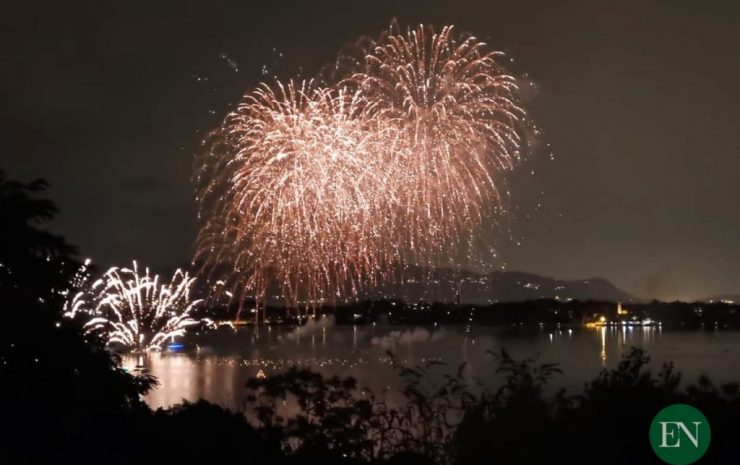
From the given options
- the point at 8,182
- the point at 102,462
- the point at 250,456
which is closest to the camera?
the point at 102,462

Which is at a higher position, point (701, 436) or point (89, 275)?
point (89, 275)

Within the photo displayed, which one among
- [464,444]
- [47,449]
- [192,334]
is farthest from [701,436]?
[192,334]

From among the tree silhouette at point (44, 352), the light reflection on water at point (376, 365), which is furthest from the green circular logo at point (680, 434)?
the light reflection on water at point (376, 365)

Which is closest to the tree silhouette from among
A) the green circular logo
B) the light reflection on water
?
the green circular logo

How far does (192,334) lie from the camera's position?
12950 centimetres

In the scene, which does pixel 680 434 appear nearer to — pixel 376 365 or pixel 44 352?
pixel 44 352

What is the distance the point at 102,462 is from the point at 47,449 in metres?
0.67

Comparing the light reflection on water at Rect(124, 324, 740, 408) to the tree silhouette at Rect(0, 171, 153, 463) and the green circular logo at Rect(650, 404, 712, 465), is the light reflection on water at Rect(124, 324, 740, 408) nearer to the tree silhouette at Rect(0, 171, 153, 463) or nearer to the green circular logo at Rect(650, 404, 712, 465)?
the tree silhouette at Rect(0, 171, 153, 463)

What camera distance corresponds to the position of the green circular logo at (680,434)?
8273 millimetres

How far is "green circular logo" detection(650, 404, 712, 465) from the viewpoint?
27.1 feet

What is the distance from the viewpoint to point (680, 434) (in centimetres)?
851

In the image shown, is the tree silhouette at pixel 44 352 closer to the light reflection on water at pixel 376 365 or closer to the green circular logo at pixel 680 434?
the green circular logo at pixel 680 434

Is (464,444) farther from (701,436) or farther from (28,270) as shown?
→ (28,270)

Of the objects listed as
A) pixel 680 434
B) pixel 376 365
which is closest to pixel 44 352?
pixel 680 434
